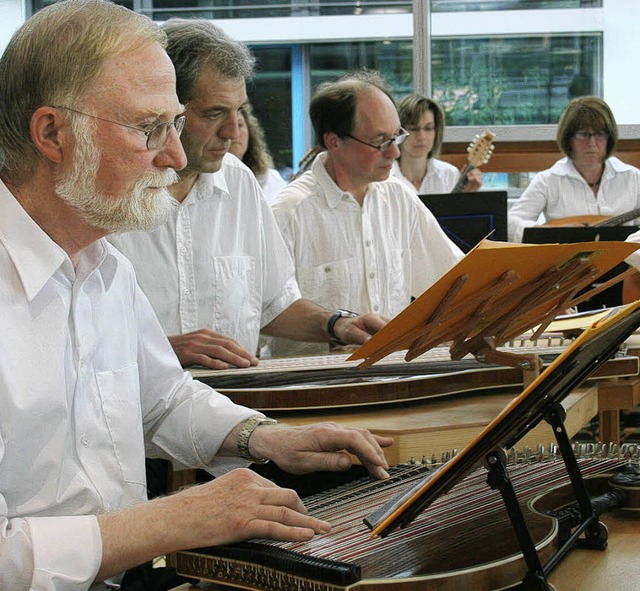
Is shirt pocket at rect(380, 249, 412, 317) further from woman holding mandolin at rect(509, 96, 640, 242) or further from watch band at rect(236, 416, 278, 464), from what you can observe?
woman holding mandolin at rect(509, 96, 640, 242)

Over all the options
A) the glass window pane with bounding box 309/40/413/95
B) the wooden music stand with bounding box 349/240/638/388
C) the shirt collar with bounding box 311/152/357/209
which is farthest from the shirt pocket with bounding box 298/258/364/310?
the glass window pane with bounding box 309/40/413/95

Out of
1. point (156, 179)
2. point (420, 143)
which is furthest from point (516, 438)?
point (420, 143)

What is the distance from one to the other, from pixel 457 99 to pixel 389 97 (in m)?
3.58

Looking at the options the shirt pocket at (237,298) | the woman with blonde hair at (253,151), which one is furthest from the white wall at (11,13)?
the shirt pocket at (237,298)

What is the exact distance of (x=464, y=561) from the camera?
1.23m

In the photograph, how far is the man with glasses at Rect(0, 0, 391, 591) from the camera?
4.76ft

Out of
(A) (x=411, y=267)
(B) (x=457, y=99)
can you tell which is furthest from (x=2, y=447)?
(B) (x=457, y=99)

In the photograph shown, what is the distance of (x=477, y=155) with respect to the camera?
19.4 feet

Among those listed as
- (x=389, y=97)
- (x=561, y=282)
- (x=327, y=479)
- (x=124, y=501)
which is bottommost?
(x=327, y=479)

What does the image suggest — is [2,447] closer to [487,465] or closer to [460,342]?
[487,465]

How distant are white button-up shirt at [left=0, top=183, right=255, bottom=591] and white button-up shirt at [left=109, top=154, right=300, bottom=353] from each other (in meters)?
0.85

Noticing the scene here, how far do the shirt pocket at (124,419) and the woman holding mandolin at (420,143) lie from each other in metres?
4.37

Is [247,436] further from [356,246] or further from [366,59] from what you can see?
[366,59]

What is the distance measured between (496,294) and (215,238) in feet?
4.15
